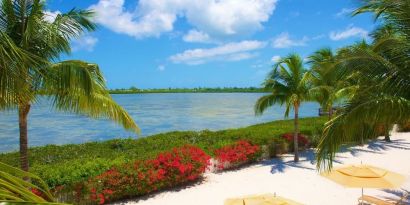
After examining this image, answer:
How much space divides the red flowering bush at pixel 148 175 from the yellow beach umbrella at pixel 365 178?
4398mm

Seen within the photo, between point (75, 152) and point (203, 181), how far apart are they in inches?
199

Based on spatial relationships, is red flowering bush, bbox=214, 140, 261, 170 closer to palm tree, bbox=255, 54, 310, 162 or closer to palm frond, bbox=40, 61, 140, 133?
palm tree, bbox=255, 54, 310, 162

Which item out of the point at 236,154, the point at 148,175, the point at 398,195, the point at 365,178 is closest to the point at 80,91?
the point at 148,175

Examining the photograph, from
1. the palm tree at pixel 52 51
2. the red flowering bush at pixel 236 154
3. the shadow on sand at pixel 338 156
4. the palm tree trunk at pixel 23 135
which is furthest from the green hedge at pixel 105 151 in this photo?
the palm tree at pixel 52 51

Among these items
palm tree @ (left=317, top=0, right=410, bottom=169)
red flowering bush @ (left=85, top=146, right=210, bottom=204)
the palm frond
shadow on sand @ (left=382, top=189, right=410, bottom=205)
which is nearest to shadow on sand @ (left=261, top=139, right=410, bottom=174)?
shadow on sand @ (left=382, top=189, right=410, bottom=205)

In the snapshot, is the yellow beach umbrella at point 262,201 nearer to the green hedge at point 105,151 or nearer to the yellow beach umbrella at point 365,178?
the yellow beach umbrella at point 365,178

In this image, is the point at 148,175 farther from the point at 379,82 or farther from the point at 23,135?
the point at 379,82

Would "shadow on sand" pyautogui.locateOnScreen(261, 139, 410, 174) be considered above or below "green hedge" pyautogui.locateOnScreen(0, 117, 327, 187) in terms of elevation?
below

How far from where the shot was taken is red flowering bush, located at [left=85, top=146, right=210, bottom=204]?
926cm

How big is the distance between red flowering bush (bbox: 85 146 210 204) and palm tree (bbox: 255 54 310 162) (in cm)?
450

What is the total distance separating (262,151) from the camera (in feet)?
49.2

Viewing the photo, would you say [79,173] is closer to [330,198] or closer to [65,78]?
[65,78]

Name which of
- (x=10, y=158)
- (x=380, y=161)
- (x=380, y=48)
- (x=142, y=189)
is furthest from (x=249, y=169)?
(x=10, y=158)

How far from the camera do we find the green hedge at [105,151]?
927cm
